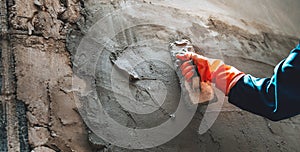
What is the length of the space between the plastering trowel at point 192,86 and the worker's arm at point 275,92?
142 millimetres

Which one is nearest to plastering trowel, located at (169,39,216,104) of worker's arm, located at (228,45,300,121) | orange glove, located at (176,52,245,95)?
orange glove, located at (176,52,245,95)

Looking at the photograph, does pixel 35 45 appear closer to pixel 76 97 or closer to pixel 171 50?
pixel 76 97

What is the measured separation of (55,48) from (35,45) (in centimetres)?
8

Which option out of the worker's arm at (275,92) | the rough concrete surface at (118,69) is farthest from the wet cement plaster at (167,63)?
the worker's arm at (275,92)

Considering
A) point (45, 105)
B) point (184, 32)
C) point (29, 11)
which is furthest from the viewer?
point (184, 32)

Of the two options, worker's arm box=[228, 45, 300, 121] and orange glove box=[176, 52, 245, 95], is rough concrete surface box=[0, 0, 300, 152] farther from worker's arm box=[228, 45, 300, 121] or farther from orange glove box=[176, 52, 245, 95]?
worker's arm box=[228, 45, 300, 121]

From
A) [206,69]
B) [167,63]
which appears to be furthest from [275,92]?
[167,63]

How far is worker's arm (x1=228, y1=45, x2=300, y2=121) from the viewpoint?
1.38m

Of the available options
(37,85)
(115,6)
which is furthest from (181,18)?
(37,85)

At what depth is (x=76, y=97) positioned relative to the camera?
1.43 m

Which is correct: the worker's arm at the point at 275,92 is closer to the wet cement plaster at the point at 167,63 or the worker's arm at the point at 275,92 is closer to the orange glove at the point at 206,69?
the orange glove at the point at 206,69

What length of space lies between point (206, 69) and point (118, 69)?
389 mm

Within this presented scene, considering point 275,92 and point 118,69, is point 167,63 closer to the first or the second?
point 118,69

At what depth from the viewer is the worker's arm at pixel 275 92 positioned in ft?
4.52
